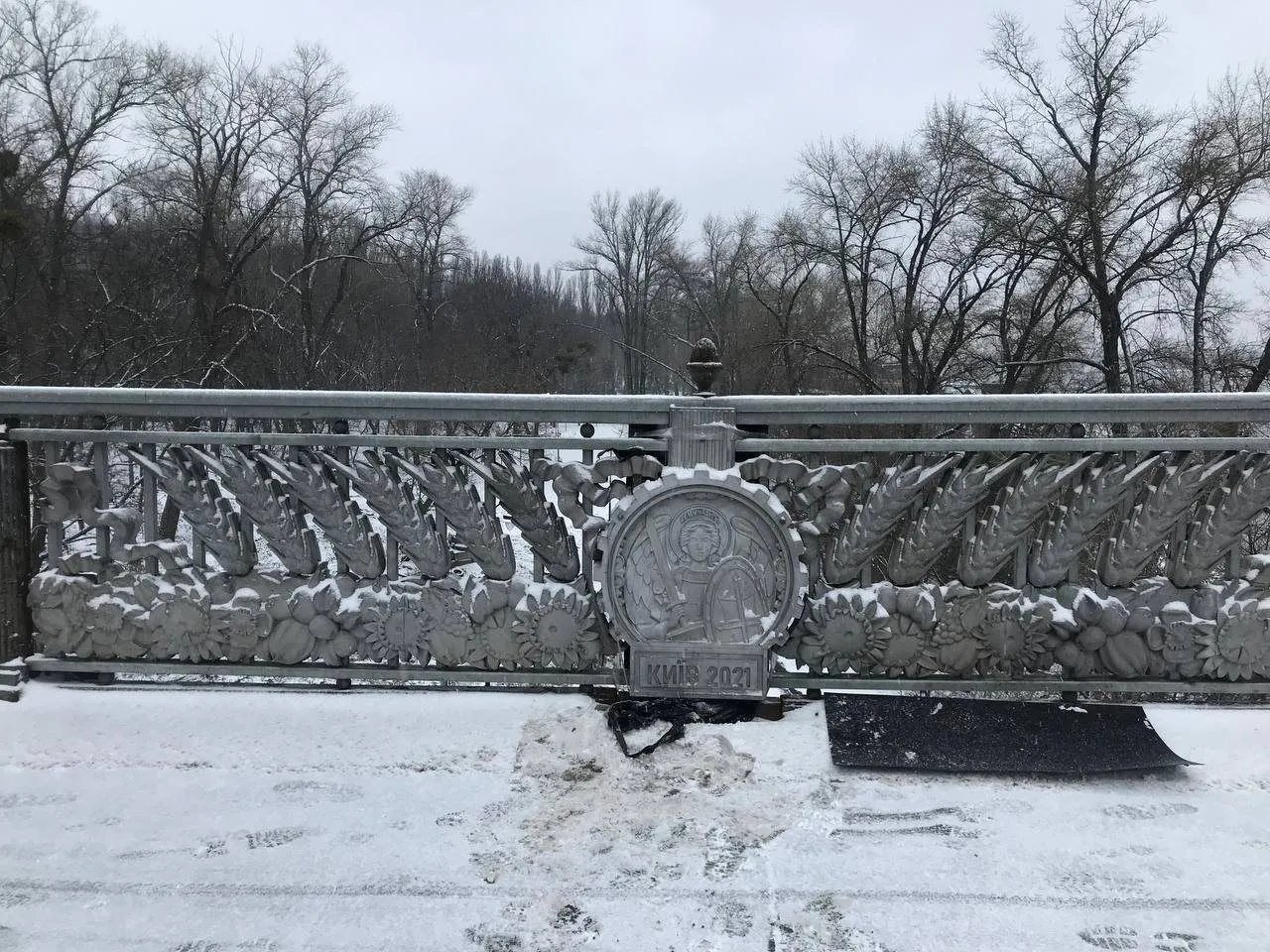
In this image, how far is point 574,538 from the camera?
3.91m

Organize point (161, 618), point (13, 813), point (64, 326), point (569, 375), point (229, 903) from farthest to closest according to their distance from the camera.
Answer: point (569, 375), point (64, 326), point (161, 618), point (13, 813), point (229, 903)

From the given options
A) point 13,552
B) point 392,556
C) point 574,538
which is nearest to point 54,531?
point 13,552

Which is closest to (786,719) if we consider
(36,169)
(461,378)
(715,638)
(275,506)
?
(715,638)

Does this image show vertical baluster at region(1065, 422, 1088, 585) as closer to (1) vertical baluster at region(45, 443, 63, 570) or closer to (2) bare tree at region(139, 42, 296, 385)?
(1) vertical baluster at region(45, 443, 63, 570)

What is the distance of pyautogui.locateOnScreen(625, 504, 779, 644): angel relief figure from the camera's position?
11.7ft

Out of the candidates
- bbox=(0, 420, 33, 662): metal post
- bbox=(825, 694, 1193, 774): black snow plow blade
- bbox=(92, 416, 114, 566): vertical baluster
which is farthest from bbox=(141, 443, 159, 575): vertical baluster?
bbox=(825, 694, 1193, 774): black snow plow blade

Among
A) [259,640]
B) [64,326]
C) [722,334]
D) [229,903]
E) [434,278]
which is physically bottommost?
[229,903]

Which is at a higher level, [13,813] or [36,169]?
[36,169]

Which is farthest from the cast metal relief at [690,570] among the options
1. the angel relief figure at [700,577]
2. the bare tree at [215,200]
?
the bare tree at [215,200]

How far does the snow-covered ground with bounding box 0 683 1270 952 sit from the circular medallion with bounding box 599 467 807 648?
434 mm

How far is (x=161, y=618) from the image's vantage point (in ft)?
12.6

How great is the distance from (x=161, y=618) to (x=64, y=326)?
44.5 ft

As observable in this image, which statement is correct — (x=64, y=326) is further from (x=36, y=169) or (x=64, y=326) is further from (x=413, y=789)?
(x=413, y=789)

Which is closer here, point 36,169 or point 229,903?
point 229,903
